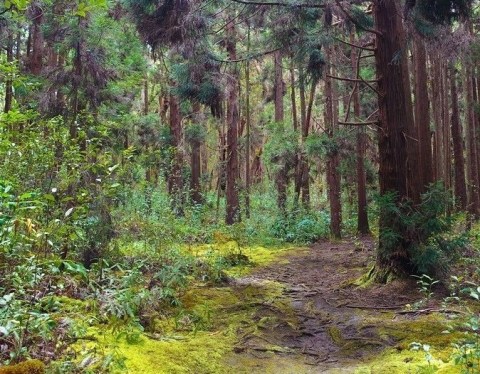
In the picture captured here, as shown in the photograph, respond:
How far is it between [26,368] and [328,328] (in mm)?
3512

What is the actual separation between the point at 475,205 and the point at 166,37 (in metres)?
13.9

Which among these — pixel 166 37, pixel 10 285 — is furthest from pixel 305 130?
pixel 10 285

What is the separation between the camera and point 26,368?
2.80 meters

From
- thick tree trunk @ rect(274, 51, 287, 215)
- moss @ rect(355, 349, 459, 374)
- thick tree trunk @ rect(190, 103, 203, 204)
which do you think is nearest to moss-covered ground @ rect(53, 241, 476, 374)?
moss @ rect(355, 349, 459, 374)

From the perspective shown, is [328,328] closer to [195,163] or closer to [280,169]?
[280,169]

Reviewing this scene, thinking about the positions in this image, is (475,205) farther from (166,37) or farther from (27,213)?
(27,213)

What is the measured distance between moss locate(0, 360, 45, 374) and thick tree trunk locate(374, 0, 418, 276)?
5.33m

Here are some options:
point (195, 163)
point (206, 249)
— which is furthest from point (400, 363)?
point (195, 163)

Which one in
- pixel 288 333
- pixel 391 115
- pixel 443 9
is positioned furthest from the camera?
pixel 391 115

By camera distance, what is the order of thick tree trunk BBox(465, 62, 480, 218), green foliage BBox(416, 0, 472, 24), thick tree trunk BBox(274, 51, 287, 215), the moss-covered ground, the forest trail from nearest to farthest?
the moss-covered ground < the forest trail < green foliage BBox(416, 0, 472, 24) < thick tree trunk BBox(274, 51, 287, 215) < thick tree trunk BBox(465, 62, 480, 218)

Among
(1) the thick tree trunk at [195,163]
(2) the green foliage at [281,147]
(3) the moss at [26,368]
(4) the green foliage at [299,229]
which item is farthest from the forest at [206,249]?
(1) the thick tree trunk at [195,163]

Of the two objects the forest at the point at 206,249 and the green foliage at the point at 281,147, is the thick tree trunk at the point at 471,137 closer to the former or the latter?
the forest at the point at 206,249

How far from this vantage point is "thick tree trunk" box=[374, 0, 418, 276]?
706 cm

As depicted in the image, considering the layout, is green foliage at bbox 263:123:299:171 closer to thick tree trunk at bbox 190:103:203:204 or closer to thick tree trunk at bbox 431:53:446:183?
thick tree trunk at bbox 190:103:203:204
